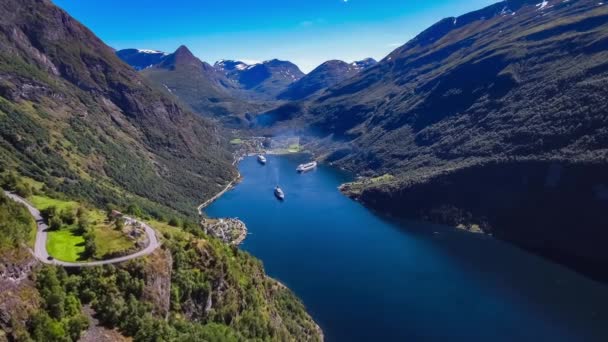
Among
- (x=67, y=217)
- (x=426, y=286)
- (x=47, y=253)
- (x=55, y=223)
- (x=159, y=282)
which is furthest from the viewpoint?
(x=426, y=286)

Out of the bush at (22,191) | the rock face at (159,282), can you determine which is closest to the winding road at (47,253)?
the rock face at (159,282)

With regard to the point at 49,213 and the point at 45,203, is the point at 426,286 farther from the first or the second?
the point at 49,213

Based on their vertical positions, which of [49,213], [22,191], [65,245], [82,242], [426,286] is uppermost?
[22,191]

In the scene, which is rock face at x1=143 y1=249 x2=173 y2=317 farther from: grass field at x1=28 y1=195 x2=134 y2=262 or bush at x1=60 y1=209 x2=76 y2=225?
bush at x1=60 y1=209 x2=76 y2=225

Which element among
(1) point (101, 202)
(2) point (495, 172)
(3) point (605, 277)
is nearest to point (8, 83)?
(1) point (101, 202)

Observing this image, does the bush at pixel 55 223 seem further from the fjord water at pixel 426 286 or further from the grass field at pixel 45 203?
the fjord water at pixel 426 286

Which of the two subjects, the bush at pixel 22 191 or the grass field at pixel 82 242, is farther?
the bush at pixel 22 191

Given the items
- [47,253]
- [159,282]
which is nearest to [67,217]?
[47,253]

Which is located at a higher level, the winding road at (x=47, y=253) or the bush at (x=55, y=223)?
the bush at (x=55, y=223)
